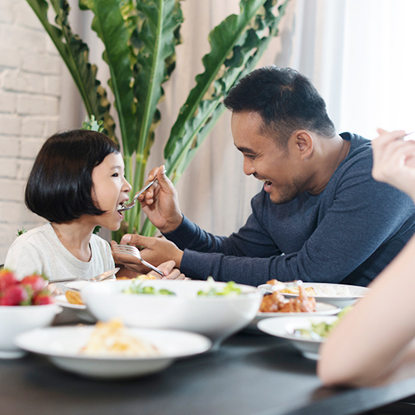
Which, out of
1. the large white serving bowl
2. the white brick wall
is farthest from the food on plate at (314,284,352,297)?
the white brick wall

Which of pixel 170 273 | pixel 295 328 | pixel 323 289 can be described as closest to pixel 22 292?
pixel 295 328

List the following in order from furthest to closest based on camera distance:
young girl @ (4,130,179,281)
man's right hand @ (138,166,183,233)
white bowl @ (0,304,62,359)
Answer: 1. man's right hand @ (138,166,183,233)
2. young girl @ (4,130,179,281)
3. white bowl @ (0,304,62,359)

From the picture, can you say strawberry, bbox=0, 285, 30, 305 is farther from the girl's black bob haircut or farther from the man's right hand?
the man's right hand

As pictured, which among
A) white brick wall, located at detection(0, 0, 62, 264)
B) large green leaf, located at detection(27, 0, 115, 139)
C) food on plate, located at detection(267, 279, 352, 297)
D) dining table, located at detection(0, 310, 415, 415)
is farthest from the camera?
white brick wall, located at detection(0, 0, 62, 264)

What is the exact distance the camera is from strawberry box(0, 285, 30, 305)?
1.94 feet

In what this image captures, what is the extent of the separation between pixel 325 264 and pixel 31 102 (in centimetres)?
198

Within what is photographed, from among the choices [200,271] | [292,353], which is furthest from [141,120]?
[292,353]

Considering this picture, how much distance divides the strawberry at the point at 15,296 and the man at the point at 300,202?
2.90ft

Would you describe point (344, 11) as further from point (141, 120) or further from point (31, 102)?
point (31, 102)

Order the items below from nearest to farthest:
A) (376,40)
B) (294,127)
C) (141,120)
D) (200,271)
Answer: (200,271)
(294,127)
(376,40)
(141,120)

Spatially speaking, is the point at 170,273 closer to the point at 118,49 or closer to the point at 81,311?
the point at 81,311

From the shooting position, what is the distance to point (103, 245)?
5.84ft

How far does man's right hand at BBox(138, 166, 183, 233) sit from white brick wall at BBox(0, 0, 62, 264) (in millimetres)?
1067

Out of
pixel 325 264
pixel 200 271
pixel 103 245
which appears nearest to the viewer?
pixel 325 264
